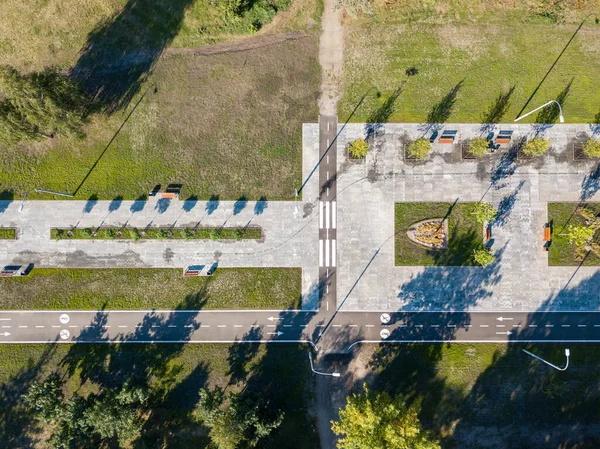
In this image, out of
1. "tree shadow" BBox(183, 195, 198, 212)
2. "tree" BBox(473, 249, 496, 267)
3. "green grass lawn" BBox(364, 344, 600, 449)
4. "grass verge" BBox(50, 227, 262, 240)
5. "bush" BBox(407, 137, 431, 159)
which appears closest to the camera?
"tree" BBox(473, 249, 496, 267)

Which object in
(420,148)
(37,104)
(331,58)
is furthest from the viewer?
(331,58)

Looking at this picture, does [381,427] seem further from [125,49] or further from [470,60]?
[125,49]

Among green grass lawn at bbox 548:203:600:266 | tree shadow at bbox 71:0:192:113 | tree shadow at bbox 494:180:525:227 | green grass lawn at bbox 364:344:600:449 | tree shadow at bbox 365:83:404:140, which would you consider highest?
tree shadow at bbox 71:0:192:113

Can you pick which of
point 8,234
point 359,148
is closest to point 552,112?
point 359,148

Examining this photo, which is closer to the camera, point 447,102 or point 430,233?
point 430,233

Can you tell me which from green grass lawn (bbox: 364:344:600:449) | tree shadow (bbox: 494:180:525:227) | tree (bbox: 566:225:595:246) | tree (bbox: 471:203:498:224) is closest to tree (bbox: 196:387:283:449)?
green grass lawn (bbox: 364:344:600:449)

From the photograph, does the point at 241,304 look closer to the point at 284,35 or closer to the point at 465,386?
the point at 465,386

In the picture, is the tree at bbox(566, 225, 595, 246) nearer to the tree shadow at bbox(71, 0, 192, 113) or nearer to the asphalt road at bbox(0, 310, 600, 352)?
the asphalt road at bbox(0, 310, 600, 352)
